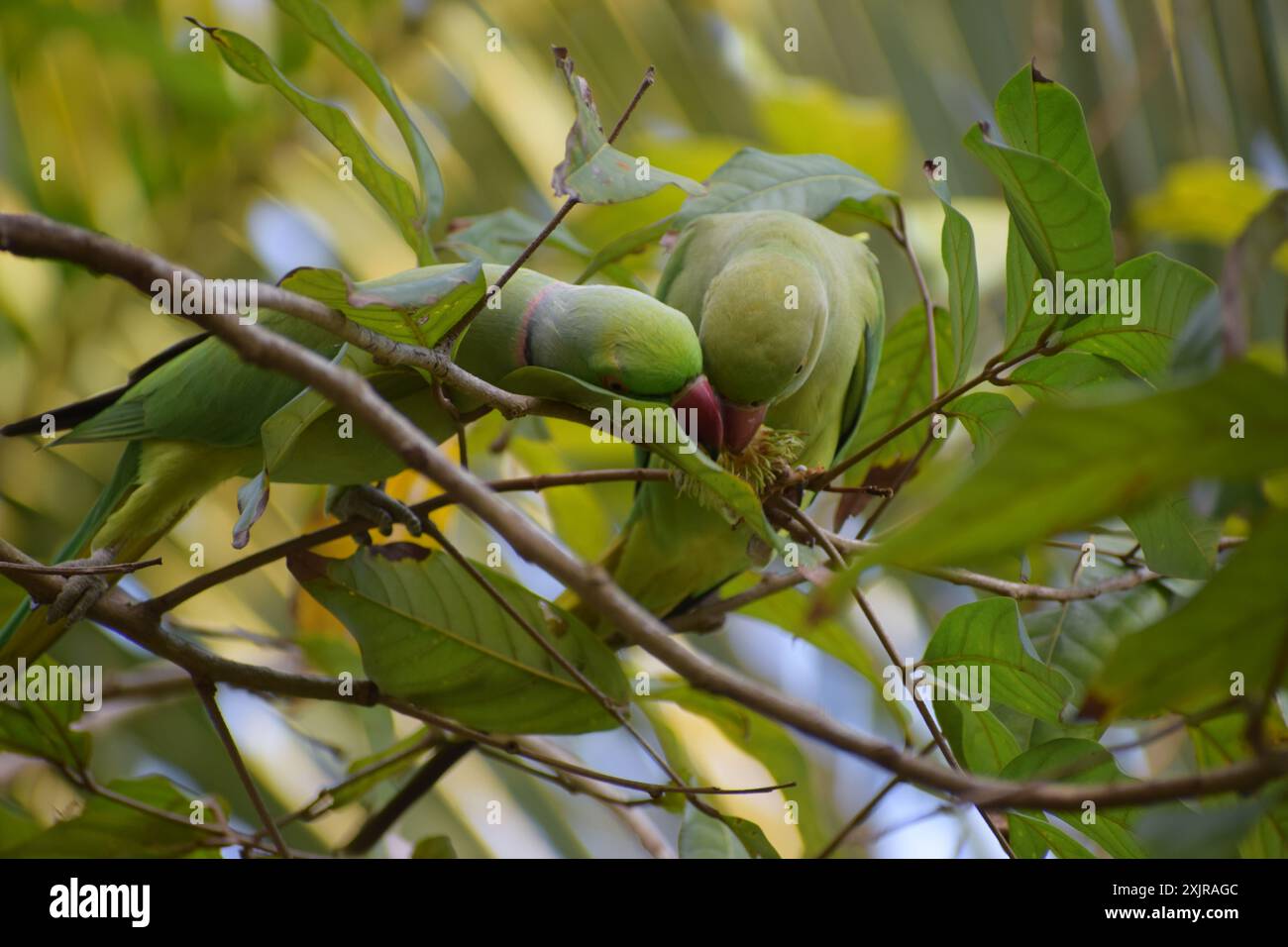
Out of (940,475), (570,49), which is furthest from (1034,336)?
(570,49)

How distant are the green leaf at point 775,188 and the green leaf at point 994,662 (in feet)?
1.90

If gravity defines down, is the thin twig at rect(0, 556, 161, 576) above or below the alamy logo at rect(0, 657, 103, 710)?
above

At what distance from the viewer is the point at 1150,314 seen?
1.21 meters

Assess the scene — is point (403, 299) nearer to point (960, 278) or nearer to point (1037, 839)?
point (960, 278)

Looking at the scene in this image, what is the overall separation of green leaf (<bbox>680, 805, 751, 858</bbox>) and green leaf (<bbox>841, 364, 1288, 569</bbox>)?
1078mm

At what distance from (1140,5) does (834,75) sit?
0.73m

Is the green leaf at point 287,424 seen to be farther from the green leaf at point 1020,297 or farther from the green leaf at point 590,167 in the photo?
the green leaf at point 1020,297

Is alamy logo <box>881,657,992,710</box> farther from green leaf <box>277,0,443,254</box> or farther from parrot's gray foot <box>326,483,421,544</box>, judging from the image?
green leaf <box>277,0,443,254</box>

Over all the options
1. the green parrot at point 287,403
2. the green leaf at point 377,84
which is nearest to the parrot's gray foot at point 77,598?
the green parrot at point 287,403

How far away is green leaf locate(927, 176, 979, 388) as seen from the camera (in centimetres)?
132

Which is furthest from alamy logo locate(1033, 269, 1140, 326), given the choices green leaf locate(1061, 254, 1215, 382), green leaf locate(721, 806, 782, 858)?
green leaf locate(721, 806, 782, 858)
